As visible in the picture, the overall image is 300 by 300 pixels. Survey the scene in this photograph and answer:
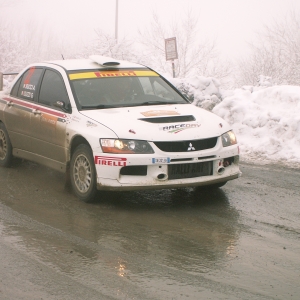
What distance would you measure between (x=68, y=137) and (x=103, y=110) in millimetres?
514

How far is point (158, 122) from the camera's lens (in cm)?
702

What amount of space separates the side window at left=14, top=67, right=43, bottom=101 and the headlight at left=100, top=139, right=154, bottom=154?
221 centimetres

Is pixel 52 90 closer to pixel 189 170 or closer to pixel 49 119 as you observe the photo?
pixel 49 119

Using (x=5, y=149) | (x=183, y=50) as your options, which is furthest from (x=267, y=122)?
(x=183, y=50)

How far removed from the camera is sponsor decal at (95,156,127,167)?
22.0 ft

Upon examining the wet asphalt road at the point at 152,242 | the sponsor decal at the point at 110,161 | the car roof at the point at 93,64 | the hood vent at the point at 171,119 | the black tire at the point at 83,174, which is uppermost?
the car roof at the point at 93,64

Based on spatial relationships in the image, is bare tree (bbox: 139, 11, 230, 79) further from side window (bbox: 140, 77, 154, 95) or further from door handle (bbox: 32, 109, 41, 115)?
door handle (bbox: 32, 109, 41, 115)

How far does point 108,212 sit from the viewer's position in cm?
679

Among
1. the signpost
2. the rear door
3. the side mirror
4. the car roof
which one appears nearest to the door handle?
the rear door

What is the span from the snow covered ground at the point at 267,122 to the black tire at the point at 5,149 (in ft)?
9.31

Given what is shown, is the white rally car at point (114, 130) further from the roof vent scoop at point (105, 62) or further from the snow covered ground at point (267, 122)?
the snow covered ground at point (267, 122)

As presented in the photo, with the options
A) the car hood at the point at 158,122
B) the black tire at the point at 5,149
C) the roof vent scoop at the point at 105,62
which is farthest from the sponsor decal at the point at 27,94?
the car hood at the point at 158,122

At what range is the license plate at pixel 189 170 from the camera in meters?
6.81

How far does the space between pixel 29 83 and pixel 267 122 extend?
469cm
